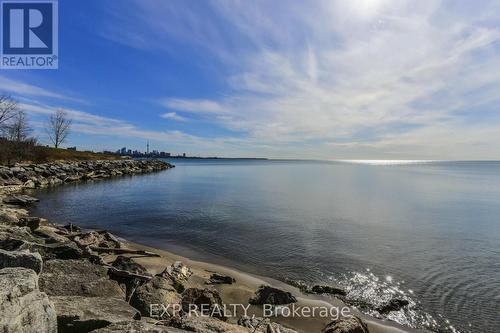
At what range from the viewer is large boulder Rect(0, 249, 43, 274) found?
6.00 meters

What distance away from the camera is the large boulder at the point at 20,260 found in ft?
19.7

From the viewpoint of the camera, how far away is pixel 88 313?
17.4ft

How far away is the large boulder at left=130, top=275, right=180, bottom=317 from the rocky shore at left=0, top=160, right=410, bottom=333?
0.08ft

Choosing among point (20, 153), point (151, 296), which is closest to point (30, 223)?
point (151, 296)

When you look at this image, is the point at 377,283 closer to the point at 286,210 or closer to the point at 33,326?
the point at 33,326

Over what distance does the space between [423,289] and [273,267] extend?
5832mm

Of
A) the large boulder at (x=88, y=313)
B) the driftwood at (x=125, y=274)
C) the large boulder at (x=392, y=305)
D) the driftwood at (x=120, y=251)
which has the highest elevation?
the large boulder at (x=88, y=313)

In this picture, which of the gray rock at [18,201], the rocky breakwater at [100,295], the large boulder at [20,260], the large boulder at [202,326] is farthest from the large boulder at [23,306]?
the gray rock at [18,201]

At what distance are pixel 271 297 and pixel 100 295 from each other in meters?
4.94

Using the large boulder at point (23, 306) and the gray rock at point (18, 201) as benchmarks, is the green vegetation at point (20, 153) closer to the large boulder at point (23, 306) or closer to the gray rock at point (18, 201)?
the gray rock at point (18, 201)

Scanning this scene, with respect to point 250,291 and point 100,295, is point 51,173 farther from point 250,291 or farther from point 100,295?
point 100,295

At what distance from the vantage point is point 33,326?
405cm

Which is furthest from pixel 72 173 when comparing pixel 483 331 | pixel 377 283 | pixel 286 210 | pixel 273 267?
pixel 483 331

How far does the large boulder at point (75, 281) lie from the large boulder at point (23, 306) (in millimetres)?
2667
